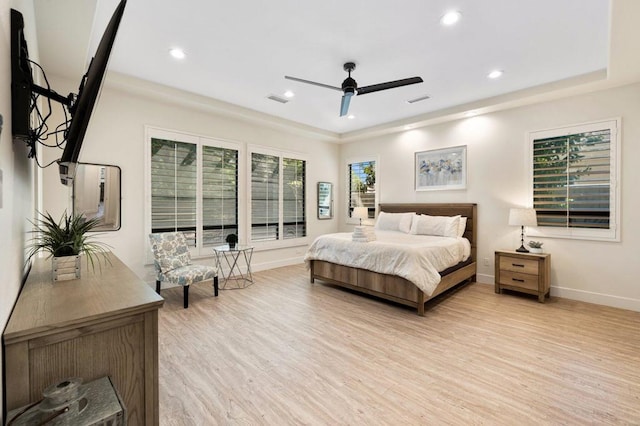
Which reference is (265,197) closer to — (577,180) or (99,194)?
(99,194)

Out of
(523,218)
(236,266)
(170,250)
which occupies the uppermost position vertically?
(523,218)

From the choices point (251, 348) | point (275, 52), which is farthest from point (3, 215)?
point (275, 52)

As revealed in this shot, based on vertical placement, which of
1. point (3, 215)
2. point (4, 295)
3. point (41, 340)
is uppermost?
point (3, 215)

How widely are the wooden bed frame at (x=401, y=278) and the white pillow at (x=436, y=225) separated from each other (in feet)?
1.00

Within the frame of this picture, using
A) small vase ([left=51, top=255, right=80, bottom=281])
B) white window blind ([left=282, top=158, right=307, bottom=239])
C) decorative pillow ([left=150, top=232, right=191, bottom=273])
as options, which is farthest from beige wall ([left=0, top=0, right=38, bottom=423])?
white window blind ([left=282, top=158, right=307, bottom=239])

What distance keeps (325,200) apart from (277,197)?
1.45 m

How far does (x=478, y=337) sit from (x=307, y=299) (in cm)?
210

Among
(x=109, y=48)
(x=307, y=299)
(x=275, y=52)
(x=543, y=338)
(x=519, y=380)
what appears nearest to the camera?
(x=109, y=48)

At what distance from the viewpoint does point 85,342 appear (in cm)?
117

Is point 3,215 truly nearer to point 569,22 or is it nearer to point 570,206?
point 569,22

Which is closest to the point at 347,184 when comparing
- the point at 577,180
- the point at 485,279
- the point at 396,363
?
the point at 485,279

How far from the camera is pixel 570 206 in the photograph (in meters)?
4.05

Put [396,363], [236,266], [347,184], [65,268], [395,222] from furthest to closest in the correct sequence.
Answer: [347,184] < [395,222] < [236,266] < [396,363] < [65,268]

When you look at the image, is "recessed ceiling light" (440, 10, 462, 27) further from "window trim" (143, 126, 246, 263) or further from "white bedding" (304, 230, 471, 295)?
"window trim" (143, 126, 246, 263)
